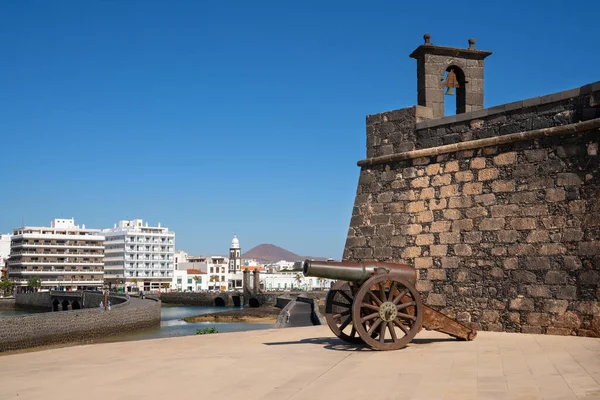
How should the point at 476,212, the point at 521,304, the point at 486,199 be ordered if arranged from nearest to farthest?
the point at 521,304 < the point at 486,199 < the point at 476,212

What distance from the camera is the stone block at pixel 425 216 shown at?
10.2 meters

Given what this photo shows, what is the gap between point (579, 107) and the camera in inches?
341

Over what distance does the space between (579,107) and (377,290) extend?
12.7 feet

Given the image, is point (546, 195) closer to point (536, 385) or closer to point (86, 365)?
point (536, 385)

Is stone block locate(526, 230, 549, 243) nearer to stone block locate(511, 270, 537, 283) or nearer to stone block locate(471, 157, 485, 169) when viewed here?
stone block locate(511, 270, 537, 283)

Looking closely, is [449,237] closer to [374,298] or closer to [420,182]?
[420,182]

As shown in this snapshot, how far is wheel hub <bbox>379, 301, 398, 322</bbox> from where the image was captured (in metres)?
7.66

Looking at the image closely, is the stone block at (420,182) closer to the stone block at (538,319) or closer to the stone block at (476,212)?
the stone block at (476,212)

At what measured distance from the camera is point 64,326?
31078 millimetres

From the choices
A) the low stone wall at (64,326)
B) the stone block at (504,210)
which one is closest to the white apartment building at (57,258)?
the low stone wall at (64,326)

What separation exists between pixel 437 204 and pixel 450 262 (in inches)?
38.5

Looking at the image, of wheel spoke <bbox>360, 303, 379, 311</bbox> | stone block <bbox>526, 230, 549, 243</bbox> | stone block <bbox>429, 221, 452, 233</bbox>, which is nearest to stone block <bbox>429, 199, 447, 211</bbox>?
stone block <bbox>429, 221, 452, 233</bbox>

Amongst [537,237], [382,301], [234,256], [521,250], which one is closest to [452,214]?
[521,250]

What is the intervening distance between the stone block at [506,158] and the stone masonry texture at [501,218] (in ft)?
0.05
